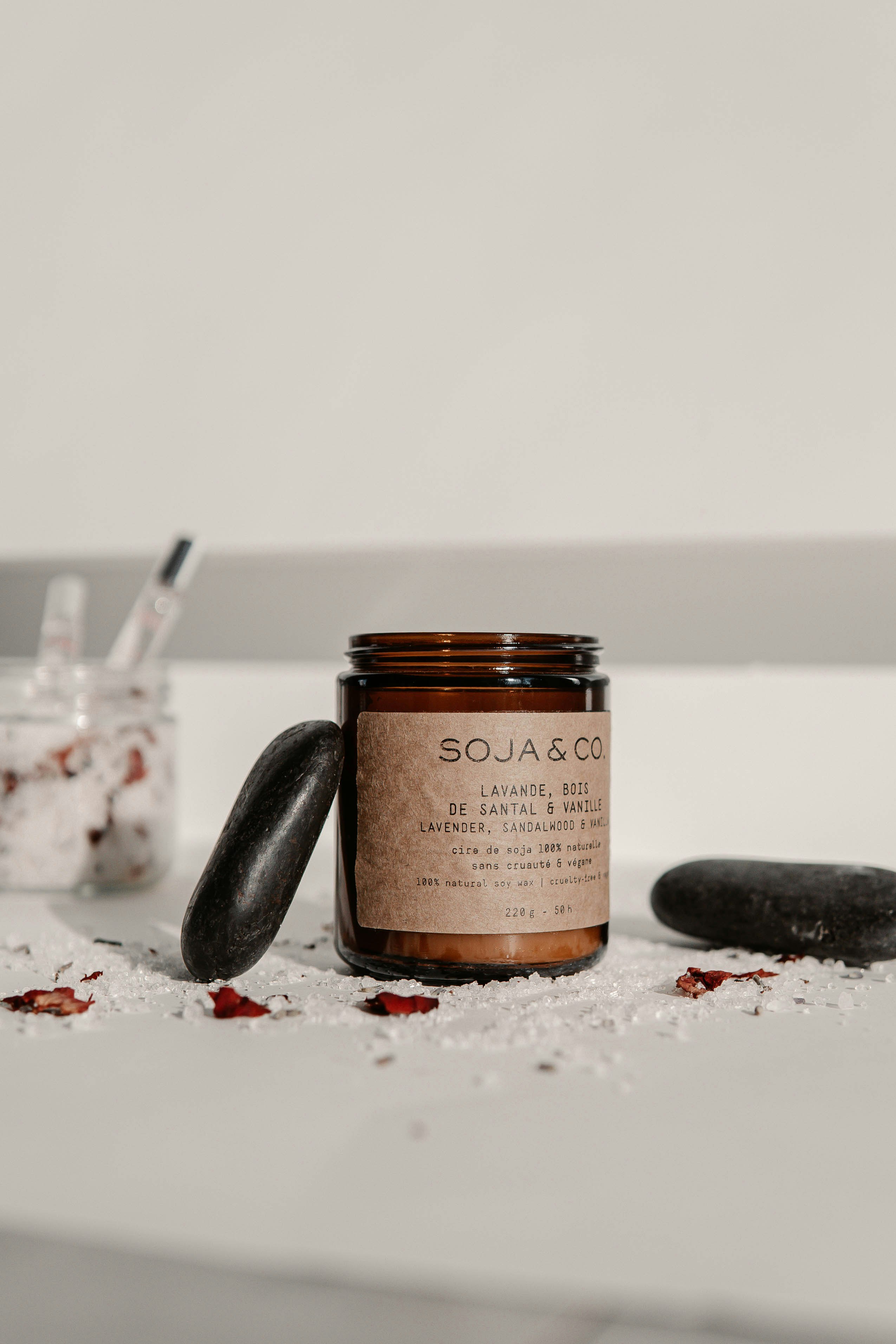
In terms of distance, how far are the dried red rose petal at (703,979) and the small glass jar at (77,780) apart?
0.39 metres

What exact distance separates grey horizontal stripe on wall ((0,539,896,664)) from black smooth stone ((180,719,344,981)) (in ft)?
0.98

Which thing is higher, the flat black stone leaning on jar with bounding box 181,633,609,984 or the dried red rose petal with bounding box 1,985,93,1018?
the flat black stone leaning on jar with bounding box 181,633,609,984

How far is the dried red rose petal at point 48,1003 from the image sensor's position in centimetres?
40

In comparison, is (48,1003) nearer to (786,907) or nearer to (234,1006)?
(234,1006)

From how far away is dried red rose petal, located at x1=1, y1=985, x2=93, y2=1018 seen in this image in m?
0.40

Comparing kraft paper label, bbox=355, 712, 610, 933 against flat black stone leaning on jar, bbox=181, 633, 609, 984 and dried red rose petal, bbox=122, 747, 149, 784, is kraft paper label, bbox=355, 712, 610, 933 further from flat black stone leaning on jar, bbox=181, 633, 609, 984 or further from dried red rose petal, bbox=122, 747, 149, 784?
dried red rose petal, bbox=122, 747, 149, 784

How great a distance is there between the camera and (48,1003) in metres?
0.40

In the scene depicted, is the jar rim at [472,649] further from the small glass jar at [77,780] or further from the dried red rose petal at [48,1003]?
the small glass jar at [77,780]

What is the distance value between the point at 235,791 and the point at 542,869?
1.64 feet

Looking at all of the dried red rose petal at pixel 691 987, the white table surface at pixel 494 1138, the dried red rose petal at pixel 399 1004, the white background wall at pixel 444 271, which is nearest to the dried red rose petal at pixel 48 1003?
the white table surface at pixel 494 1138

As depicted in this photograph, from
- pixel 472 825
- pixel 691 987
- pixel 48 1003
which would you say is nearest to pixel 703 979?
Answer: pixel 691 987

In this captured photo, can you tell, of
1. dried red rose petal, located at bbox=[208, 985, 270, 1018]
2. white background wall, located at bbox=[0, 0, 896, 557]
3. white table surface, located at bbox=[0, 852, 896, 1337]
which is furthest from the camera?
white background wall, located at bbox=[0, 0, 896, 557]

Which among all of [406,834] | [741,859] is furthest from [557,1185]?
[741,859]

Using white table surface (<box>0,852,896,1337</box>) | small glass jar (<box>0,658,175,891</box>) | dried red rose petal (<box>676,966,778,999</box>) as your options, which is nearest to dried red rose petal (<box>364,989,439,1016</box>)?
white table surface (<box>0,852,896,1337</box>)
